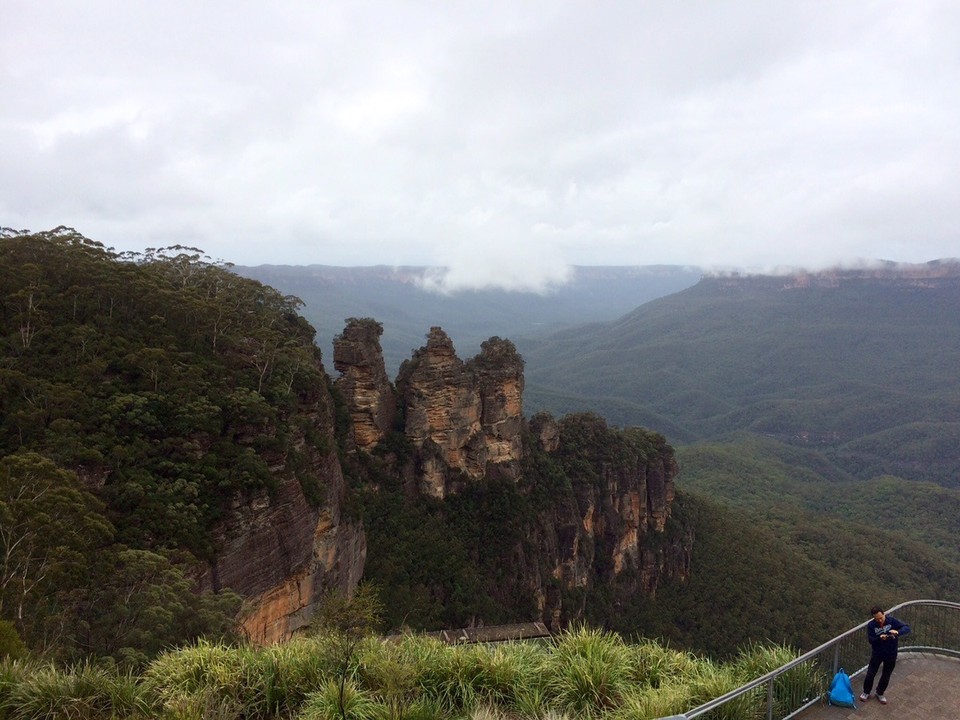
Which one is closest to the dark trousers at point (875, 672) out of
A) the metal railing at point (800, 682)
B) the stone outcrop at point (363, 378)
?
the metal railing at point (800, 682)

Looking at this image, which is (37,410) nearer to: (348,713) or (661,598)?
(348,713)

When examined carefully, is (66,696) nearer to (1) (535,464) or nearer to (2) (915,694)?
(2) (915,694)

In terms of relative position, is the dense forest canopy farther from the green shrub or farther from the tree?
the green shrub

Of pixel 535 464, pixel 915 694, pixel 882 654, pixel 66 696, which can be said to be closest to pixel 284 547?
pixel 66 696

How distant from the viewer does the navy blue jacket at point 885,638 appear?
936cm

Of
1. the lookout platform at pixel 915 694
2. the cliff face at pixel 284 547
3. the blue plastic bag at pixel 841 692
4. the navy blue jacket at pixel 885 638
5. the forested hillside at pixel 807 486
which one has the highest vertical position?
the navy blue jacket at pixel 885 638

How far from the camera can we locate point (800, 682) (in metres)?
9.07

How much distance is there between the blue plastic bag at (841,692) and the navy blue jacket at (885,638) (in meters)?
0.74

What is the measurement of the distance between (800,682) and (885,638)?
5.83 ft

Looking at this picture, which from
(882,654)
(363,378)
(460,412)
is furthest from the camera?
(460,412)

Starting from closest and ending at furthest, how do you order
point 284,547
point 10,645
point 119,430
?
point 10,645, point 119,430, point 284,547

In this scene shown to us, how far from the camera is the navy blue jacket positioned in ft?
30.7

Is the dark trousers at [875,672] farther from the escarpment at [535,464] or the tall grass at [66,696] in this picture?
the escarpment at [535,464]

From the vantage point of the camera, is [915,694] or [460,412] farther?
[460,412]
